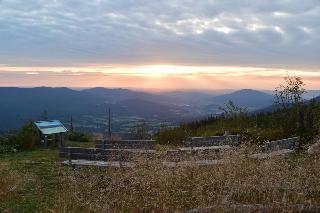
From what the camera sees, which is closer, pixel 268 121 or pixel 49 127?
pixel 49 127

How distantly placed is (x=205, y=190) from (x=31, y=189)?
14.9 ft

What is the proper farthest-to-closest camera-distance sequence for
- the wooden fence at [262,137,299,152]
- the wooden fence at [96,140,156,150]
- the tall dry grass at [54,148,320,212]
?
the wooden fence at [96,140,156,150] → the wooden fence at [262,137,299,152] → the tall dry grass at [54,148,320,212]

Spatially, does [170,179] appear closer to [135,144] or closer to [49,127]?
[135,144]

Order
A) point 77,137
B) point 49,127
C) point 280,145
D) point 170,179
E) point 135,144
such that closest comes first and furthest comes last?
point 170,179 < point 280,145 < point 135,144 < point 49,127 < point 77,137

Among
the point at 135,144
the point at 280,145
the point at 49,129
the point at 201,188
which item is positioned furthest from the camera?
the point at 49,129

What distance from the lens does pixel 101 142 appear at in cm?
1838

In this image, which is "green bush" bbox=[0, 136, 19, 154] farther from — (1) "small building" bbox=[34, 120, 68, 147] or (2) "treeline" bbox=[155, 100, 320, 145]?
(2) "treeline" bbox=[155, 100, 320, 145]

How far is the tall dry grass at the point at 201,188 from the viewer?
793 cm

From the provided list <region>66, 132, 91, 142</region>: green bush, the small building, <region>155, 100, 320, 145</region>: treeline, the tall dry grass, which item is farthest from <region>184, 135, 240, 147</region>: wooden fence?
<region>66, 132, 91, 142</region>: green bush

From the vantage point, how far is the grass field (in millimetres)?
8016

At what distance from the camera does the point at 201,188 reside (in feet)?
27.0

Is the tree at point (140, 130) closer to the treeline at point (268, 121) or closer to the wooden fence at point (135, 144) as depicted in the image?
the treeline at point (268, 121)

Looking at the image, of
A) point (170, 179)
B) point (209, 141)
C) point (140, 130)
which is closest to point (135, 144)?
point (209, 141)

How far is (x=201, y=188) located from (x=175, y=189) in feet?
2.62
